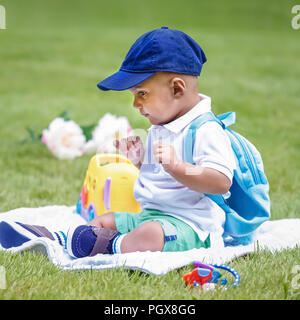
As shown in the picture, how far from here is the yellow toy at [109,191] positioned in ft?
10.5

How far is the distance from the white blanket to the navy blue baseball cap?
2.53 feet

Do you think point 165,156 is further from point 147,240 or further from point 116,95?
point 116,95

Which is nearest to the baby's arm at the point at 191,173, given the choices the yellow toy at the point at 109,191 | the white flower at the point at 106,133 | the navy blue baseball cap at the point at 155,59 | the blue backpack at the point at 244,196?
the blue backpack at the point at 244,196

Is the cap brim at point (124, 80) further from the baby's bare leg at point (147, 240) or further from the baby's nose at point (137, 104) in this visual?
the baby's bare leg at point (147, 240)

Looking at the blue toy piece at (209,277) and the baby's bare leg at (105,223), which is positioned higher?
the baby's bare leg at (105,223)

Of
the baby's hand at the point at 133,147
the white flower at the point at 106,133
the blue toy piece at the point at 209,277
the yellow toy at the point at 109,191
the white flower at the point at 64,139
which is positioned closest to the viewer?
the blue toy piece at the point at 209,277

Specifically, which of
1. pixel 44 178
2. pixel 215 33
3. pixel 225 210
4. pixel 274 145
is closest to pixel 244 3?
pixel 215 33

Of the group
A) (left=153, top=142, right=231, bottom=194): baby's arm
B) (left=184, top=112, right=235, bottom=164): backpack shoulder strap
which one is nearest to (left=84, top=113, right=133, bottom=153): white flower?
(left=184, top=112, right=235, bottom=164): backpack shoulder strap

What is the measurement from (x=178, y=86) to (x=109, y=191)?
882mm

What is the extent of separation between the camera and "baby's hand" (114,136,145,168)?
2934mm

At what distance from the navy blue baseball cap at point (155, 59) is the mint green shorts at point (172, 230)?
641 millimetres

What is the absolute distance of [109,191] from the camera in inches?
127

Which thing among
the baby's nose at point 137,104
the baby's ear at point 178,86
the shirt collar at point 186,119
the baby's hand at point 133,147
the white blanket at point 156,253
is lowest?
the white blanket at point 156,253

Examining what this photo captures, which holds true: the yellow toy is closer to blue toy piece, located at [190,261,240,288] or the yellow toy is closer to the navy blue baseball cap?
the navy blue baseball cap
